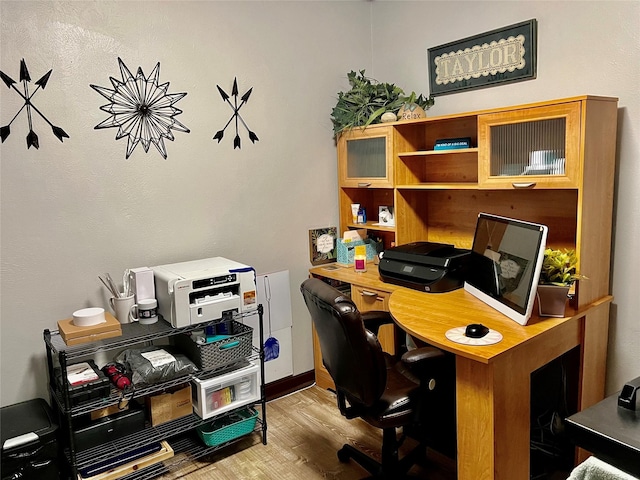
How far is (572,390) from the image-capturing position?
7.82ft

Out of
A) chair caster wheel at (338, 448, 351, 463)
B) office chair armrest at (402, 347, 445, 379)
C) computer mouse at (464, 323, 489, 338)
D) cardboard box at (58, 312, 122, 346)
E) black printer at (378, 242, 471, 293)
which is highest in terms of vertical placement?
black printer at (378, 242, 471, 293)

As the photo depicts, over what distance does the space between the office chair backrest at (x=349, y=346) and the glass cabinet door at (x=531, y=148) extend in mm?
1070

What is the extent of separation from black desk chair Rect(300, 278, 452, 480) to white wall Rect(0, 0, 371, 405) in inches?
40.7

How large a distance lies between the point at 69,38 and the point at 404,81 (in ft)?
6.59

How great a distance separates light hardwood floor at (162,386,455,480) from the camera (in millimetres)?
2428

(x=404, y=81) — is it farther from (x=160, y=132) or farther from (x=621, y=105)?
(x=160, y=132)

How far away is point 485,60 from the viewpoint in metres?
2.80

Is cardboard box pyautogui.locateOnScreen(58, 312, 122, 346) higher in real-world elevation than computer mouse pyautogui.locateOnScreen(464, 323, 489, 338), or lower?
lower

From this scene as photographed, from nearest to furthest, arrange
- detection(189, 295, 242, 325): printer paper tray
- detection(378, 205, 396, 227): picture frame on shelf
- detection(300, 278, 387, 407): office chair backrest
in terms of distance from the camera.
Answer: detection(300, 278, 387, 407): office chair backrest < detection(189, 295, 242, 325): printer paper tray < detection(378, 205, 396, 227): picture frame on shelf

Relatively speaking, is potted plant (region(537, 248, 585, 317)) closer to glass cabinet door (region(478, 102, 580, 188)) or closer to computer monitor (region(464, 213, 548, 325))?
computer monitor (region(464, 213, 548, 325))

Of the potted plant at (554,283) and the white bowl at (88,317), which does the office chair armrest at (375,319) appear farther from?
the white bowl at (88,317)

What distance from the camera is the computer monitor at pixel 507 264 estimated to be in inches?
75.5

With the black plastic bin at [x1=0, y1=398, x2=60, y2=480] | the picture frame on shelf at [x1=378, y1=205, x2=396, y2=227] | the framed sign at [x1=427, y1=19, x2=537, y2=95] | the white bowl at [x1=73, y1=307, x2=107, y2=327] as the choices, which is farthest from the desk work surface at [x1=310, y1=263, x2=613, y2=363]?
the black plastic bin at [x1=0, y1=398, x2=60, y2=480]

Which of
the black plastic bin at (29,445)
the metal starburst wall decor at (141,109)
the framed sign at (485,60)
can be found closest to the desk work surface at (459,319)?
the framed sign at (485,60)
